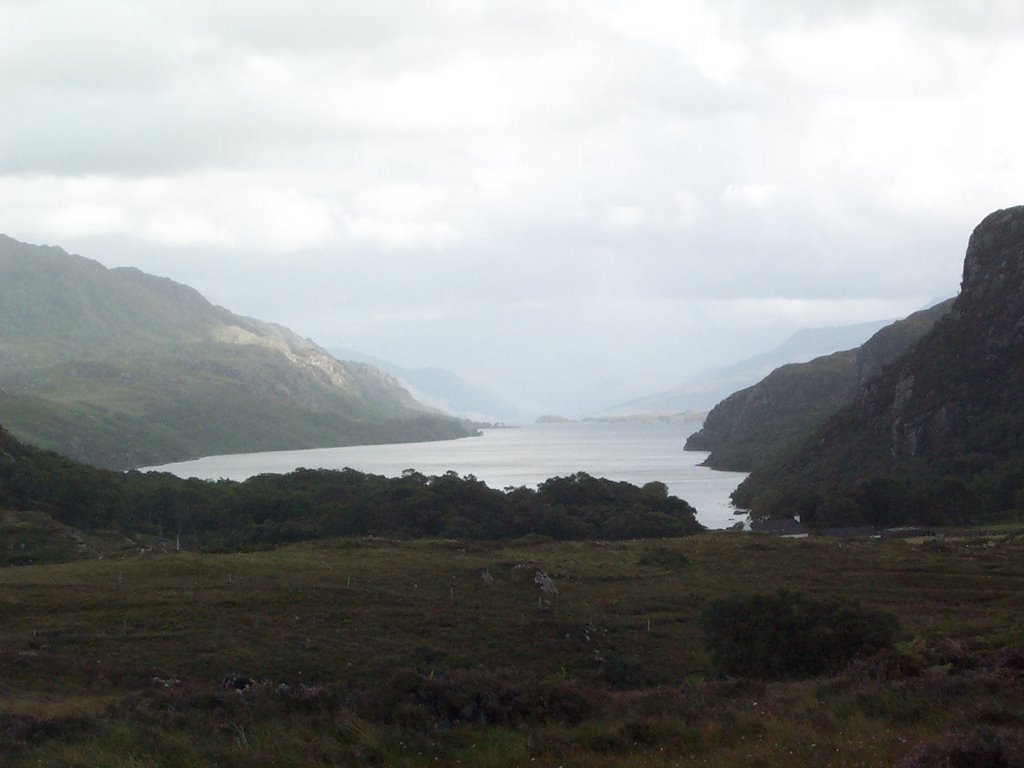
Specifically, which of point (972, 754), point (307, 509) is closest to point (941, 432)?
point (307, 509)

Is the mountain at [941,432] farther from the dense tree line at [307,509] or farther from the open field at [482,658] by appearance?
the open field at [482,658]

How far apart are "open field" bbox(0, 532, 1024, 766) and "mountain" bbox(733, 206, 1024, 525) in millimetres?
30375

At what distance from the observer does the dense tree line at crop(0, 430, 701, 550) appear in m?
96.2

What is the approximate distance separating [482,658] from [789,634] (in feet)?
41.0

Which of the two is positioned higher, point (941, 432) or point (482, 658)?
point (941, 432)

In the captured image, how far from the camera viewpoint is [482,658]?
138ft

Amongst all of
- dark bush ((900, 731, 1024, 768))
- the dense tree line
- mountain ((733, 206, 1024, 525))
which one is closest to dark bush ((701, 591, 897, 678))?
dark bush ((900, 731, 1024, 768))

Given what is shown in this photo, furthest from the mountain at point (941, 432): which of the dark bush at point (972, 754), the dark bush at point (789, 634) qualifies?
the dark bush at point (972, 754)

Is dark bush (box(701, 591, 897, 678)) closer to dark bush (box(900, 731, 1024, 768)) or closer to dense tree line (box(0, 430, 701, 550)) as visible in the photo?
dark bush (box(900, 731, 1024, 768))

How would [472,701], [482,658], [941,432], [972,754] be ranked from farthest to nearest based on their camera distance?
[941,432]
[482,658]
[472,701]
[972,754]

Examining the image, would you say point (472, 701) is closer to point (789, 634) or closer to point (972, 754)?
point (972, 754)

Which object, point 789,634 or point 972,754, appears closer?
point 972,754

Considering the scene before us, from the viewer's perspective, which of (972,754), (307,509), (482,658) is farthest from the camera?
(307,509)

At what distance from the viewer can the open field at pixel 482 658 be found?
560 inches
